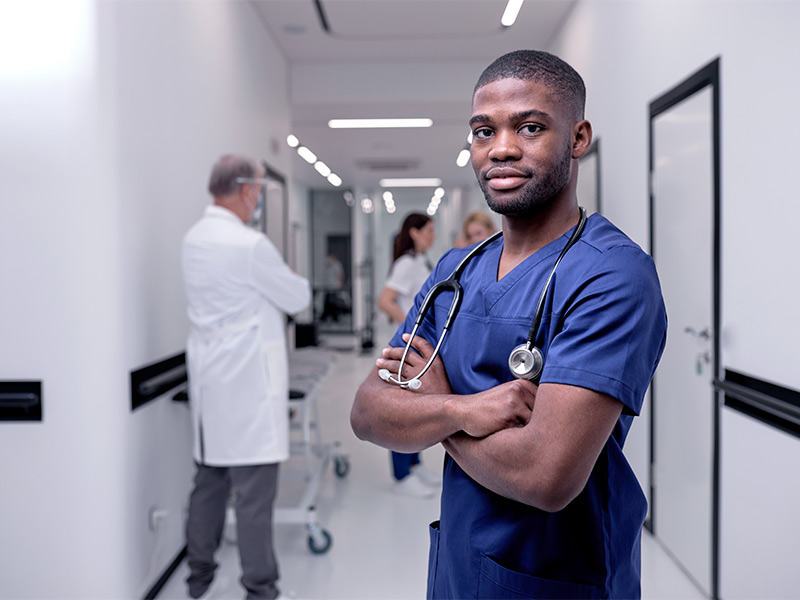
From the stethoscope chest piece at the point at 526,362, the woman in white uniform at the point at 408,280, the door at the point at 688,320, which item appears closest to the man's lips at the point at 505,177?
the stethoscope chest piece at the point at 526,362

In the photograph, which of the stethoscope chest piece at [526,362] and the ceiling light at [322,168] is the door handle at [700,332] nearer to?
the stethoscope chest piece at [526,362]

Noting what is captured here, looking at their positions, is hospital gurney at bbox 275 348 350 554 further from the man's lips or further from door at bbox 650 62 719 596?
the man's lips

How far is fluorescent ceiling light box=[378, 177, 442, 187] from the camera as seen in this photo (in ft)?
36.0

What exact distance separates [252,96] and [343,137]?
2974 mm

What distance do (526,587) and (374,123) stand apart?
5752mm

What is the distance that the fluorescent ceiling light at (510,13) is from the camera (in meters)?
1.04

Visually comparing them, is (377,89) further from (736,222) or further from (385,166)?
(385,166)

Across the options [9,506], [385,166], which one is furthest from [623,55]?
[385,166]

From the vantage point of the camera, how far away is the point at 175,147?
106 inches

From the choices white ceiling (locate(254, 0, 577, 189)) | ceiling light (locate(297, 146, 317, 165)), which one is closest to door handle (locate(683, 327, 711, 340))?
Result: white ceiling (locate(254, 0, 577, 189))

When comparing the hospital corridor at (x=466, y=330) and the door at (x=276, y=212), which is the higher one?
the door at (x=276, y=212)

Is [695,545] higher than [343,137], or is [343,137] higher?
[343,137]

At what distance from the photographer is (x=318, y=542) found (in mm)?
2740

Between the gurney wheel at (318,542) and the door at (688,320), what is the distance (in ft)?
4.34
